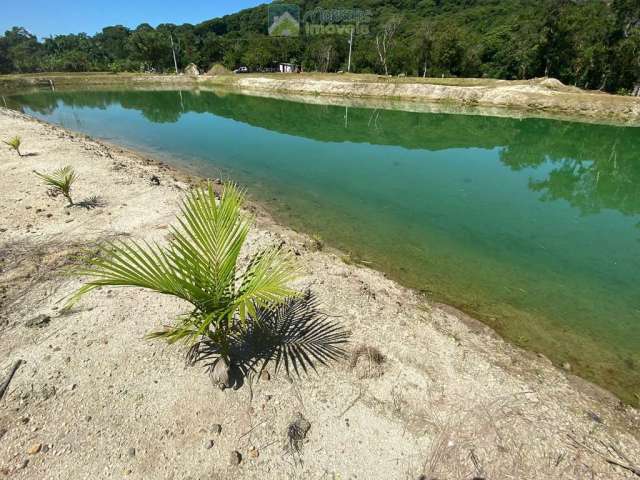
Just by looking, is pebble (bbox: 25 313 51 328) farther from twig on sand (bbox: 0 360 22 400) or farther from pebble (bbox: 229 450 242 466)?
pebble (bbox: 229 450 242 466)

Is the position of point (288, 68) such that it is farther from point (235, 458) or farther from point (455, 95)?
point (235, 458)

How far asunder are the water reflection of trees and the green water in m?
0.13

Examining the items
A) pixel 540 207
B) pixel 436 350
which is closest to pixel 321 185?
pixel 540 207

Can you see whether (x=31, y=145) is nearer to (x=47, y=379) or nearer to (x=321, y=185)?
(x=321, y=185)

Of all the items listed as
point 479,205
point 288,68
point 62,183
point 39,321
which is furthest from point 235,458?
point 288,68

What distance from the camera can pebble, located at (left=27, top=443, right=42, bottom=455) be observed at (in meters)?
2.80

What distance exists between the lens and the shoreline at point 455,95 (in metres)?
29.2

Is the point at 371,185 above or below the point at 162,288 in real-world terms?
below

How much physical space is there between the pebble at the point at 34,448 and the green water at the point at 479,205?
571 cm

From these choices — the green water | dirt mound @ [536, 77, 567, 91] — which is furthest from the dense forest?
the green water

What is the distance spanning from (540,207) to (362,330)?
31.3ft

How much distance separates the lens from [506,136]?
21703 millimetres

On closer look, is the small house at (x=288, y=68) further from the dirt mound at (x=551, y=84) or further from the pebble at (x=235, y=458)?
the pebble at (x=235, y=458)

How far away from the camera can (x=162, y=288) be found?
260 cm
